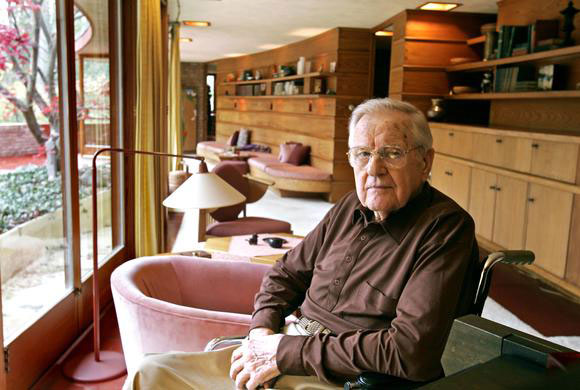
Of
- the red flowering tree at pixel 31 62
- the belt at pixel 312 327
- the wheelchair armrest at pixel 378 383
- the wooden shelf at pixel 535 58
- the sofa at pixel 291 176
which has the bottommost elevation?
the sofa at pixel 291 176

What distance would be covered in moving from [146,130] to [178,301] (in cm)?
199

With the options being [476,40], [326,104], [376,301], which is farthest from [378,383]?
[326,104]

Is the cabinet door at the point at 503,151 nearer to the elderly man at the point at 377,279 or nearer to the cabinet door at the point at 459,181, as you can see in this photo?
the cabinet door at the point at 459,181

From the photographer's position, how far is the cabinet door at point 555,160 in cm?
399

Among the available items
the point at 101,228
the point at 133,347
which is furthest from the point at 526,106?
the point at 133,347

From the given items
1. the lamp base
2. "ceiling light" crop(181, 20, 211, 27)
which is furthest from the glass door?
"ceiling light" crop(181, 20, 211, 27)

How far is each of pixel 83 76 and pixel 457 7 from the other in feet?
15.2

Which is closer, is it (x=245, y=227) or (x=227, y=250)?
(x=227, y=250)

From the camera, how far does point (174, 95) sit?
832 cm

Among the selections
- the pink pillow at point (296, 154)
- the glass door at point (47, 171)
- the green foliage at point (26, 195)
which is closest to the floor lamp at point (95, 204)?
the glass door at point (47, 171)

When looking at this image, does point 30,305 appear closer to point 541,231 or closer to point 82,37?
point 82,37

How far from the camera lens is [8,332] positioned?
7.48 ft

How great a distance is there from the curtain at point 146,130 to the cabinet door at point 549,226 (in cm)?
299

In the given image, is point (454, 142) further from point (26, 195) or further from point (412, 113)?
Result: point (26, 195)
